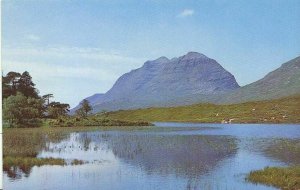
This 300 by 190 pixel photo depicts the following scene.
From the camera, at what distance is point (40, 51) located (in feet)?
66.1

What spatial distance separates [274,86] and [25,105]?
91.3 metres

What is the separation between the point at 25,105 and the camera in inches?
1433

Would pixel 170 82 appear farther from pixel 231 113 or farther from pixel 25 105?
pixel 25 105

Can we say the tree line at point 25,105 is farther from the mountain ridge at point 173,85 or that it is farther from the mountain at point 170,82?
the mountain at point 170,82

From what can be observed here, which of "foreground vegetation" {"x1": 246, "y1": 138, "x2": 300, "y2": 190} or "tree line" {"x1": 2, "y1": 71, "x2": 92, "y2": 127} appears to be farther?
"tree line" {"x1": 2, "y1": 71, "x2": 92, "y2": 127}

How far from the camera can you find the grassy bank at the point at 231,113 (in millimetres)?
61519

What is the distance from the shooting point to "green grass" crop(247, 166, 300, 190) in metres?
14.3

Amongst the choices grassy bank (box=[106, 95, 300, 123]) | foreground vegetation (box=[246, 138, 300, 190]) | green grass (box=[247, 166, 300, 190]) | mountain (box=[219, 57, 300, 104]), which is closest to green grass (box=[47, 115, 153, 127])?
grassy bank (box=[106, 95, 300, 123])

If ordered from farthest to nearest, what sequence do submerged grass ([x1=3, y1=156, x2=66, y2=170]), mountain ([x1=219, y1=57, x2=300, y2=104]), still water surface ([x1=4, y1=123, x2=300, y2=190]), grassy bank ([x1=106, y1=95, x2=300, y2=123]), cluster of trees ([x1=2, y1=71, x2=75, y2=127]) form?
mountain ([x1=219, y1=57, x2=300, y2=104]) < grassy bank ([x1=106, y1=95, x2=300, y2=123]) < cluster of trees ([x1=2, y1=71, x2=75, y2=127]) < submerged grass ([x1=3, y1=156, x2=66, y2=170]) < still water surface ([x1=4, y1=123, x2=300, y2=190])

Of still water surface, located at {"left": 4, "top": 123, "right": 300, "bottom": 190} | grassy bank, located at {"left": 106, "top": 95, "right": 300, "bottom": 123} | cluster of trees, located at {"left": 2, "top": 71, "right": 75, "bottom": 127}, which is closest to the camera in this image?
still water surface, located at {"left": 4, "top": 123, "right": 300, "bottom": 190}

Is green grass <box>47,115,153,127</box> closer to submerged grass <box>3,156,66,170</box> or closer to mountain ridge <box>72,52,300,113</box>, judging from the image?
submerged grass <box>3,156,66,170</box>

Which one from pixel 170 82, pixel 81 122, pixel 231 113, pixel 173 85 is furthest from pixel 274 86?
pixel 81 122

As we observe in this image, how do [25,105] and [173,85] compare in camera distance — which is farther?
[173,85]

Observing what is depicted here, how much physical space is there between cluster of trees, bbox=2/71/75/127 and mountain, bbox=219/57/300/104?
222ft
